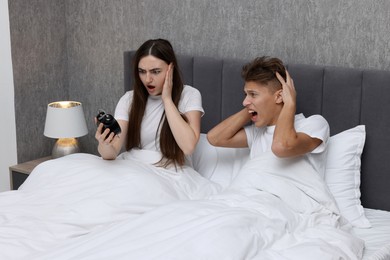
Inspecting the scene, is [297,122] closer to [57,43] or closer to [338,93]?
[338,93]

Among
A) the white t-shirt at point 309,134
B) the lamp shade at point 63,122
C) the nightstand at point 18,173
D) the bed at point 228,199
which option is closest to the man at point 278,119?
the white t-shirt at point 309,134

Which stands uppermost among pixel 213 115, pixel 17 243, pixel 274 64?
pixel 274 64

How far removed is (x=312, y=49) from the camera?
302cm

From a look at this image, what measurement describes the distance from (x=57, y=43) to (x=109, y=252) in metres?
2.31

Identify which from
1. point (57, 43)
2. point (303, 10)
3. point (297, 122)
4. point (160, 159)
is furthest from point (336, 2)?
point (57, 43)

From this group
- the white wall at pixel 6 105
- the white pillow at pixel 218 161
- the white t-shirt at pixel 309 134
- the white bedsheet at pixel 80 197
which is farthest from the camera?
the white wall at pixel 6 105

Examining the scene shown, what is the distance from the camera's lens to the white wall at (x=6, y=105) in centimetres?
370

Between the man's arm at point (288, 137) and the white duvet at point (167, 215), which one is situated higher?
the man's arm at point (288, 137)

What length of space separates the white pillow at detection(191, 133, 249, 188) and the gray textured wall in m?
0.53

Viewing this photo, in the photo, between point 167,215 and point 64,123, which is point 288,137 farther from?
point 64,123

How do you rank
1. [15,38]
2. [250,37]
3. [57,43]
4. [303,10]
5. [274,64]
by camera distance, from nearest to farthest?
1. [274,64]
2. [303,10]
3. [250,37]
4. [15,38]
5. [57,43]

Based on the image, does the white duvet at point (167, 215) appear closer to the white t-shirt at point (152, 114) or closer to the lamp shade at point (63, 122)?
the white t-shirt at point (152, 114)

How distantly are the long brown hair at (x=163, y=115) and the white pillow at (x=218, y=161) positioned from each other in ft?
0.67

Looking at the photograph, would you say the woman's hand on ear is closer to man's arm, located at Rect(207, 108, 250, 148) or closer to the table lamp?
man's arm, located at Rect(207, 108, 250, 148)
